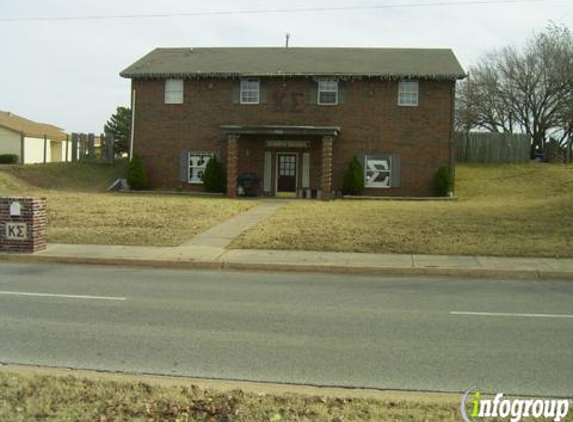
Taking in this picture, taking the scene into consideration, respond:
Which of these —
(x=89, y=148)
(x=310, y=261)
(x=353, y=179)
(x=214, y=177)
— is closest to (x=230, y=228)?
(x=310, y=261)

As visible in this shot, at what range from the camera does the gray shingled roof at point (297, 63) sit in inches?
1164

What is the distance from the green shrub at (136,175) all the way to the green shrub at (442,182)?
45.6 feet

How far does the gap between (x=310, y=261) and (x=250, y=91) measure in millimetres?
18864

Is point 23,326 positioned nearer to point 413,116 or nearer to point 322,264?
point 322,264

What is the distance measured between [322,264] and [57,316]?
5865 mm

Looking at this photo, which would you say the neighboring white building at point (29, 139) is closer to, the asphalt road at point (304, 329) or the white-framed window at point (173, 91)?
the white-framed window at point (173, 91)

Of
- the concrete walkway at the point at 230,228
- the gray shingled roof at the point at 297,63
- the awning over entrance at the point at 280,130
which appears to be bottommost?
the concrete walkway at the point at 230,228

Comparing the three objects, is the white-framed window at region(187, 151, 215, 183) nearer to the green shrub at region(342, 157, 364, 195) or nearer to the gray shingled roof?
the gray shingled roof

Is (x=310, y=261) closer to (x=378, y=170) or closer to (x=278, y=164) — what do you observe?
(x=378, y=170)

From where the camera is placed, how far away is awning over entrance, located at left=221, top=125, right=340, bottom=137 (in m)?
28.2

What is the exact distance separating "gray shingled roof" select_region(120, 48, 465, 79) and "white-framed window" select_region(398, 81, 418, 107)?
0.56 m

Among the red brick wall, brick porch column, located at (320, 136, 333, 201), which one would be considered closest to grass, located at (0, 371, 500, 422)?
brick porch column, located at (320, 136, 333, 201)

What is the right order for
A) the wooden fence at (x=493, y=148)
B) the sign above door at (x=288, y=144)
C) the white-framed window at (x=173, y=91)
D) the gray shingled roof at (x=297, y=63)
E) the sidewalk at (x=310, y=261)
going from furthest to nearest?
1. the wooden fence at (x=493, y=148)
2. the white-framed window at (x=173, y=91)
3. the sign above door at (x=288, y=144)
4. the gray shingled roof at (x=297, y=63)
5. the sidewalk at (x=310, y=261)

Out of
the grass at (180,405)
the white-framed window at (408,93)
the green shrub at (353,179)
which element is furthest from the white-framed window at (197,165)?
the grass at (180,405)
